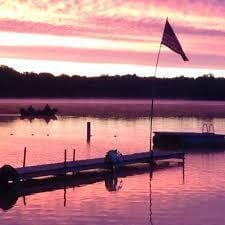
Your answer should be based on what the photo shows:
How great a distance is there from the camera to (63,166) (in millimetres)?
39188

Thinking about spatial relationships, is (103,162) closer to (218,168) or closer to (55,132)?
(218,168)

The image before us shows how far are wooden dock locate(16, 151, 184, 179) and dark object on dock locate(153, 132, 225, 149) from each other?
1557 centimetres

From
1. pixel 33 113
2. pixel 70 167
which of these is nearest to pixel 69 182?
pixel 70 167

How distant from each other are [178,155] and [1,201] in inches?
720

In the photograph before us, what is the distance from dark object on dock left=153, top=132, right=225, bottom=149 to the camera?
63.4 m

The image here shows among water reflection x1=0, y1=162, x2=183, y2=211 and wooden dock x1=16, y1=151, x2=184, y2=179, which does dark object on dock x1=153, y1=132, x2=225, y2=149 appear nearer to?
wooden dock x1=16, y1=151, x2=184, y2=179

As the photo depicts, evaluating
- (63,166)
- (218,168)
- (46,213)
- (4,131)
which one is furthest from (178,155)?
(4,131)

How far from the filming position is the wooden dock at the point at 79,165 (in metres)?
36.8

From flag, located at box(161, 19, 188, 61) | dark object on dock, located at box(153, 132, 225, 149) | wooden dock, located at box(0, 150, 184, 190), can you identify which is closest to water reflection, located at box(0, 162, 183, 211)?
wooden dock, located at box(0, 150, 184, 190)

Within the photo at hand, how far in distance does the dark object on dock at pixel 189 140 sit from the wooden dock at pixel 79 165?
1557 centimetres

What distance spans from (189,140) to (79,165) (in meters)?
25.5

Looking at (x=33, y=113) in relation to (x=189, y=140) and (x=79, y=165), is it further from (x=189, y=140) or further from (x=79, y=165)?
(x=79, y=165)

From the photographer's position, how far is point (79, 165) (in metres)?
40.1

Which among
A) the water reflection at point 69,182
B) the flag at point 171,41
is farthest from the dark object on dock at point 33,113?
the flag at point 171,41
